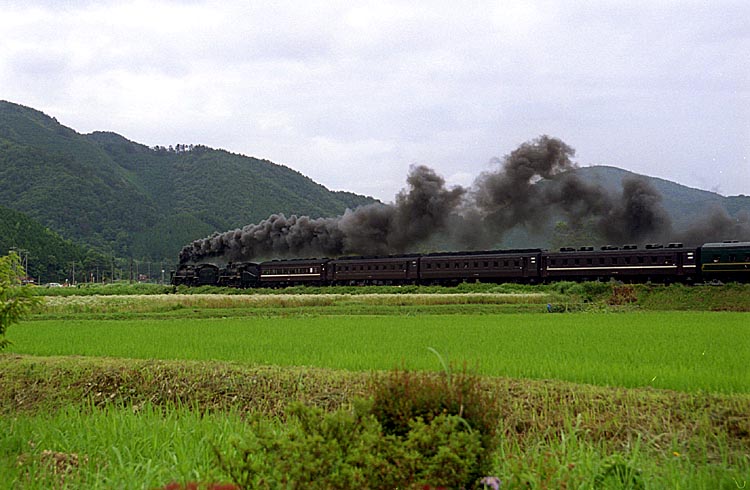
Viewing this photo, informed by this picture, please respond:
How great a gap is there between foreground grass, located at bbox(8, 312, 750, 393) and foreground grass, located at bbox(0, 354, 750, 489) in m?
0.69

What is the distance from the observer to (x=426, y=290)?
4328 centimetres

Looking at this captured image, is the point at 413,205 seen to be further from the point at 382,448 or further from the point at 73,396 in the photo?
the point at 382,448

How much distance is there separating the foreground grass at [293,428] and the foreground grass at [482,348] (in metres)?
0.69

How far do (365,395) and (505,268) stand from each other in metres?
37.4

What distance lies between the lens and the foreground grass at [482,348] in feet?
28.0

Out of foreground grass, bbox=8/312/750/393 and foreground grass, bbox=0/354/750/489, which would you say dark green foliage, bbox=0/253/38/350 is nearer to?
foreground grass, bbox=0/354/750/489

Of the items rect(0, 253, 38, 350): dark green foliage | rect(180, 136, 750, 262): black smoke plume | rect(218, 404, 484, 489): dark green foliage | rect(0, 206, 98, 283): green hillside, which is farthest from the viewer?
rect(0, 206, 98, 283): green hillside

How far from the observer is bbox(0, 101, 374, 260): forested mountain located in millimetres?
97812

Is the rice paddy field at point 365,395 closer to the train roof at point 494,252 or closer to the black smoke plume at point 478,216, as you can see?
the train roof at point 494,252

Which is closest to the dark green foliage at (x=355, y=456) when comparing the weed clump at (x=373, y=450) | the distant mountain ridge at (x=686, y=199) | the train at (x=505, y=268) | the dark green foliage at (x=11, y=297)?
the weed clump at (x=373, y=450)

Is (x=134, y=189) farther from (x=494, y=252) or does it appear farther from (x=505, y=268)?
(x=505, y=268)

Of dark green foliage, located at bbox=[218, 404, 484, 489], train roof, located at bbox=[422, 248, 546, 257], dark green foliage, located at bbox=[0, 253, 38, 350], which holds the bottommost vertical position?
dark green foliage, located at bbox=[218, 404, 484, 489]

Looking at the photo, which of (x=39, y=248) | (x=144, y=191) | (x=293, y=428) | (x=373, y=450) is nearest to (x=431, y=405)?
(x=373, y=450)

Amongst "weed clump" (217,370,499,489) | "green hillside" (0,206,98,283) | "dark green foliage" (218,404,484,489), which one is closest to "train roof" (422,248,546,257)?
"weed clump" (217,370,499,489)
